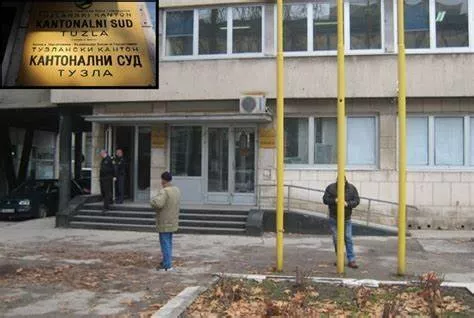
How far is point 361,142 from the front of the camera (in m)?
17.4

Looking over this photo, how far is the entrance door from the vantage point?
1828 centimetres

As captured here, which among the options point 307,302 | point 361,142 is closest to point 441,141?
point 361,142

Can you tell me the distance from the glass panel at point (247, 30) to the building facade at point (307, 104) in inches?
1.2

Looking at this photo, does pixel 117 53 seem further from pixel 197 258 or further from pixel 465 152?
pixel 465 152

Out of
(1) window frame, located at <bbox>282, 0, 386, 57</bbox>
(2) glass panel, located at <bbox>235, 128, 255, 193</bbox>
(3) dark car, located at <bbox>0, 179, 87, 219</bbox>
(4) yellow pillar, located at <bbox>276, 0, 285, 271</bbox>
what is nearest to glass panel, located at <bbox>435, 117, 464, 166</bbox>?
(1) window frame, located at <bbox>282, 0, 386, 57</bbox>

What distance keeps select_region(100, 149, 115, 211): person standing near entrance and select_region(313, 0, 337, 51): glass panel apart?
697 cm

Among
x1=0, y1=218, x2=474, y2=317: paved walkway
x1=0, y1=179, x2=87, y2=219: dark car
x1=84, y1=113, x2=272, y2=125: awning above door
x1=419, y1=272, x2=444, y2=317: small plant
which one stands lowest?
x1=0, y1=218, x2=474, y2=317: paved walkway

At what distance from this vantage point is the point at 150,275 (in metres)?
9.86

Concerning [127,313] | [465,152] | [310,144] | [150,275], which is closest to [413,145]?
[465,152]

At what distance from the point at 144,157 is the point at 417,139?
856 cm

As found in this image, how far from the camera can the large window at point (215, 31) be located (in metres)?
17.9

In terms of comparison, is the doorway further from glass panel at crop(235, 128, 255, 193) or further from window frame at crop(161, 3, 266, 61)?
glass panel at crop(235, 128, 255, 193)

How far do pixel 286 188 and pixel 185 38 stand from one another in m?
5.60

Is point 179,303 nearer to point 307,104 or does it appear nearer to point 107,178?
point 107,178
